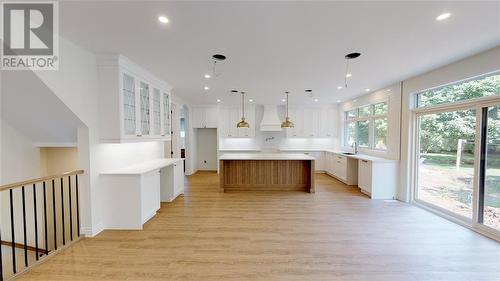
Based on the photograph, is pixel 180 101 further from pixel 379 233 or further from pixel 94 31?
pixel 379 233

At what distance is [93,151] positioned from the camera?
322 centimetres

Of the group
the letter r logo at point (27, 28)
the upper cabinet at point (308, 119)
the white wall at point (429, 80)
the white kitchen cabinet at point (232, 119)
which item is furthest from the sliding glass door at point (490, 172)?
the white kitchen cabinet at point (232, 119)

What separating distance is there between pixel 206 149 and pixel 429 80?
286 inches

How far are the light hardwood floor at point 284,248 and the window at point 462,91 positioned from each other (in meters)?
2.18

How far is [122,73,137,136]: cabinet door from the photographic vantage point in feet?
11.5

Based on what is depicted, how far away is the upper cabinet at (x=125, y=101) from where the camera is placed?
3.34 metres

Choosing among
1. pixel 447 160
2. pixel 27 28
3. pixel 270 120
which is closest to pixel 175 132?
pixel 270 120

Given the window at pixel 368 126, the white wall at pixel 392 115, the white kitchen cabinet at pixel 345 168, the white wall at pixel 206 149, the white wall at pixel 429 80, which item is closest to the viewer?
the white wall at pixel 429 80

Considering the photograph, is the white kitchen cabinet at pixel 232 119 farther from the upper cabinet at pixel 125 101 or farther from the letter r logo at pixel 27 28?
the letter r logo at pixel 27 28

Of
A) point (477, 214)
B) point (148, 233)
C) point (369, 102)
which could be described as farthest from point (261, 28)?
point (369, 102)

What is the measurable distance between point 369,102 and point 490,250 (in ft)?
14.0

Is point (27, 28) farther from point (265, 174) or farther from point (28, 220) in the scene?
point (265, 174)

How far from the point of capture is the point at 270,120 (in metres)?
8.14

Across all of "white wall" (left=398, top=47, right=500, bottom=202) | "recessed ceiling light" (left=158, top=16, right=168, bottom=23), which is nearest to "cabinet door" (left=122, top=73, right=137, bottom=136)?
"recessed ceiling light" (left=158, top=16, right=168, bottom=23)
